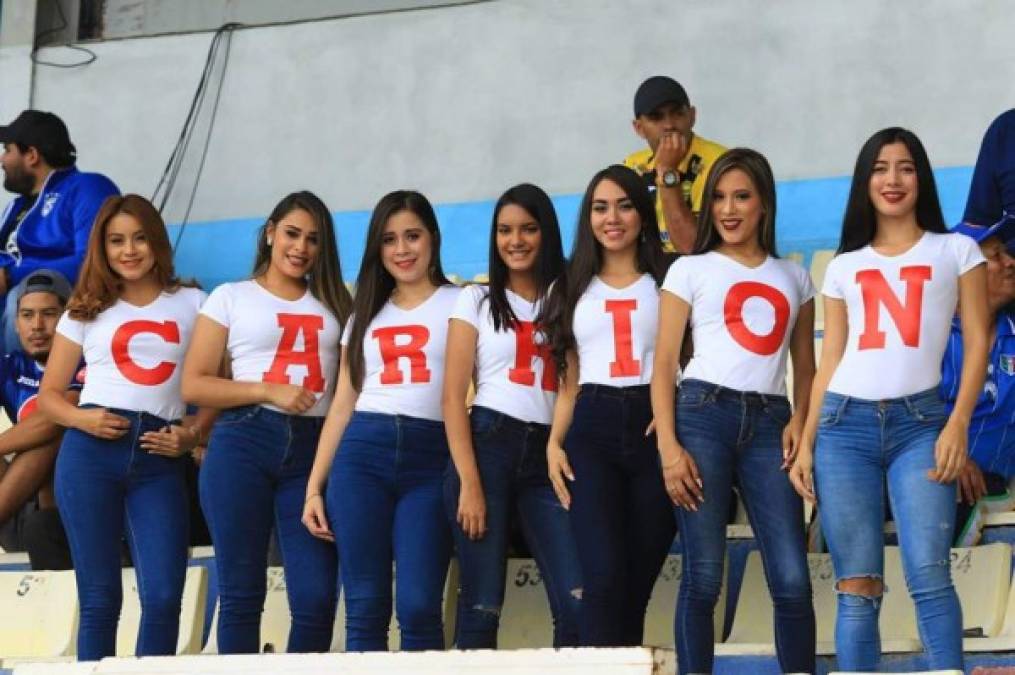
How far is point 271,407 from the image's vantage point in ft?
17.0

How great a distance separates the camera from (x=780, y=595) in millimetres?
4539

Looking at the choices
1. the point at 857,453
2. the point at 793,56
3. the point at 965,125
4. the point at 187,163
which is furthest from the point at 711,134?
the point at 857,453

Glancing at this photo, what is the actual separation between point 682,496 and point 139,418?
1561mm

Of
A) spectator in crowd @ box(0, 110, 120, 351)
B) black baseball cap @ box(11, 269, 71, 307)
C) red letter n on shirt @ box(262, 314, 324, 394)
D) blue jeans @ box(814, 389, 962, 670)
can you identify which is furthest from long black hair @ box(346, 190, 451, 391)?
spectator in crowd @ box(0, 110, 120, 351)

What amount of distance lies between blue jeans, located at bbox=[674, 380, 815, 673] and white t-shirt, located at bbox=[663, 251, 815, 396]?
0.04 metres

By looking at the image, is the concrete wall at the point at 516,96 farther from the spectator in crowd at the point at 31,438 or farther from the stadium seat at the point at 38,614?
the stadium seat at the point at 38,614

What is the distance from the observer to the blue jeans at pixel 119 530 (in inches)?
201

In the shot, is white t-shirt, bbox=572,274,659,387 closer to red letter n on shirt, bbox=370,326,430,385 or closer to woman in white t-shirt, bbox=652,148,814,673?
woman in white t-shirt, bbox=652,148,814,673

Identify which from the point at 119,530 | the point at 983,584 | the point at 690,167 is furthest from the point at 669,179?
the point at 119,530

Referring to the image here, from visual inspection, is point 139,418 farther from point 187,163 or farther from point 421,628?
point 187,163

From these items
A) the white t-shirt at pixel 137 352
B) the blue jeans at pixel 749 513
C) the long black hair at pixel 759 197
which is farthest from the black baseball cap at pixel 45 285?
the blue jeans at pixel 749 513

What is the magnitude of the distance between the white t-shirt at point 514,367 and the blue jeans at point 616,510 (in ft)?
0.67

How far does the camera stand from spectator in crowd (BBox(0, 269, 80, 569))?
6.26 meters

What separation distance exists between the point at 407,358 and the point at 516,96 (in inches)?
133
